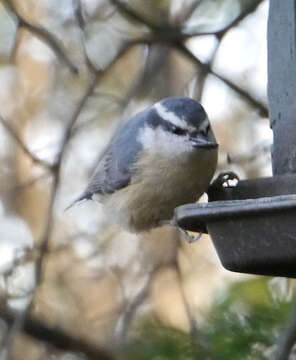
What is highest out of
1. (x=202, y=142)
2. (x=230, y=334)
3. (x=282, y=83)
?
(x=282, y=83)

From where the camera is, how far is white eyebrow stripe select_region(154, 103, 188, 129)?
270 centimetres

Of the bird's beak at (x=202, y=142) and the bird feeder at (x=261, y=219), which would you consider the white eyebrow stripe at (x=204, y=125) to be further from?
the bird feeder at (x=261, y=219)

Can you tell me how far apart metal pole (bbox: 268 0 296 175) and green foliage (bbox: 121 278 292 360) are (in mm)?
525

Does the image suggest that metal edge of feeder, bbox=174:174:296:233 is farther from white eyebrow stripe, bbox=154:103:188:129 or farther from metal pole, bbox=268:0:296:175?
white eyebrow stripe, bbox=154:103:188:129

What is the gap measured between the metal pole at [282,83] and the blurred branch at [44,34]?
4.02 ft

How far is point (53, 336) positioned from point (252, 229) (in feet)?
5.87

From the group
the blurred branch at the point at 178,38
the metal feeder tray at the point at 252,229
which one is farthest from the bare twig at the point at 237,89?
the metal feeder tray at the point at 252,229

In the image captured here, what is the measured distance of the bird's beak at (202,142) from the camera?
2.59 m

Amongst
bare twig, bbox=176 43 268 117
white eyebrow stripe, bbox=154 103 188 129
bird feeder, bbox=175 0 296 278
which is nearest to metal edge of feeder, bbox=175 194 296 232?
bird feeder, bbox=175 0 296 278

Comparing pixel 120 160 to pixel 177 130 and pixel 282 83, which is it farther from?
pixel 282 83

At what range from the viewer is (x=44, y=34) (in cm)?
343

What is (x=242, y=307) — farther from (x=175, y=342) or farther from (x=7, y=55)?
(x=7, y=55)

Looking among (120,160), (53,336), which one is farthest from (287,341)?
(53,336)

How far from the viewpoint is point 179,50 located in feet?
11.1
